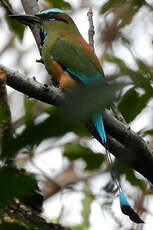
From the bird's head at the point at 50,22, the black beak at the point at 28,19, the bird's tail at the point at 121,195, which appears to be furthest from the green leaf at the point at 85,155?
the bird's head at the point at 50,22

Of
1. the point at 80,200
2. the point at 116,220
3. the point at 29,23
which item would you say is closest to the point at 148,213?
the point at 116,220

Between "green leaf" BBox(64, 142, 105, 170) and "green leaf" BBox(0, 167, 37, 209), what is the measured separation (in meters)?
1.60

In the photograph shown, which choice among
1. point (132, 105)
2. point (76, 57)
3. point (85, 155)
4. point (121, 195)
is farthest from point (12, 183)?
point (76, 57)

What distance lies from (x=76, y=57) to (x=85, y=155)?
4.47 feet

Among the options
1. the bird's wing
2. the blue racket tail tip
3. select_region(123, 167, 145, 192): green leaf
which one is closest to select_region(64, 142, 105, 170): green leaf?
select_region(123, 167, 145, 192): green leaf

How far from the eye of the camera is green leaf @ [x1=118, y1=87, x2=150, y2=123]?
114cm

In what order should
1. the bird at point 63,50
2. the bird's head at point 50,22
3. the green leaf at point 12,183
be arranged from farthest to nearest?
the bird's head at point 50,22, the bird at point 63,50, the green leaf at point 12,183

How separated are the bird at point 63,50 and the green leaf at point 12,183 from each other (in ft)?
6.35

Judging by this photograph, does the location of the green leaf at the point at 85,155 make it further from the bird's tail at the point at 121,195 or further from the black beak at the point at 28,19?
the black beak at the point at 28,19

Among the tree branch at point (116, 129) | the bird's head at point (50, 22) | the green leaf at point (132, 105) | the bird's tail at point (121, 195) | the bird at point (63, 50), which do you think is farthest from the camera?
the bird's head at point (50, 22)

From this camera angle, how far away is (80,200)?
4977 millimetres

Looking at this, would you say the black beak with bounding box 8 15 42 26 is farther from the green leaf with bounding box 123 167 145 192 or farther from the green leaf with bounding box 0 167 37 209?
the green leaf with bounding box 0 167 37 209

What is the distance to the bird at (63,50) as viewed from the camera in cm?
338

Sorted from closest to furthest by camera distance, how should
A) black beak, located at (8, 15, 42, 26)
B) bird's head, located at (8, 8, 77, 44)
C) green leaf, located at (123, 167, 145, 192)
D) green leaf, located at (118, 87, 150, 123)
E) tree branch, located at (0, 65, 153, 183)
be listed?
green leaf, located at (118, 87, 150, 123) < tree branch, located at (0, 65, 153, 183) < green leaf, located at (123, 167, 145, 192) < black beak, located at (8, 15, 42, 26) < bird's head, located at (8, 8, 77, 44)
